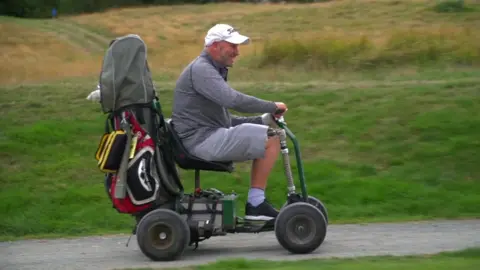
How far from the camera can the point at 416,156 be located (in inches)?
432

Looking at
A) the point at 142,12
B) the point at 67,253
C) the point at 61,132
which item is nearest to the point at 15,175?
the point at 61,132

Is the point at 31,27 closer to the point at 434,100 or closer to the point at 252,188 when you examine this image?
the point at 434,100

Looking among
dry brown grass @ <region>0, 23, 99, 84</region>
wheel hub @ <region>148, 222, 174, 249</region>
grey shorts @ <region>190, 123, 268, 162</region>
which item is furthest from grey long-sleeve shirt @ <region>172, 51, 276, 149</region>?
dry brown grass @ <region>0, 23, 99, 84</region>

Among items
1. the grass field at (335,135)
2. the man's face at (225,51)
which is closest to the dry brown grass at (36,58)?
the grass field at (335,135)

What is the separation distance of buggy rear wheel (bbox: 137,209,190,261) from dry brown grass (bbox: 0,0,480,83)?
10.5 metres

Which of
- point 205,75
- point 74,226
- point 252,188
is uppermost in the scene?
point 205,75

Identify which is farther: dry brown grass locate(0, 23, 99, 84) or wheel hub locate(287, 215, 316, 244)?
dry brown grass locate(0, 23, 99, 84)

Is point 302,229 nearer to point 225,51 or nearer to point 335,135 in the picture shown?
point 225,51

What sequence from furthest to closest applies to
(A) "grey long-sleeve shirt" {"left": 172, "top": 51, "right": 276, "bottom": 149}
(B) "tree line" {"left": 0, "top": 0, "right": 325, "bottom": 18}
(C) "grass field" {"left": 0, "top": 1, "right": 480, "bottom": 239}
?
(B) "tree line" {"left": 0, "top": 0, "right": 325, "bottom": 18}
(C) "grass field" {"left": 0, "top": 1, "right": 480, "bottom": 239}
(A) "grey long-sleeve shirt" {"left": 172, "top": 51, "right": 276, "bottom": 149}

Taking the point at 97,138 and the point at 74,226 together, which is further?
the point at 97,138

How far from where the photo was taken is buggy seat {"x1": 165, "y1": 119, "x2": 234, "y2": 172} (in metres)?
7.64

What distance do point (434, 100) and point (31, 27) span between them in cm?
3500

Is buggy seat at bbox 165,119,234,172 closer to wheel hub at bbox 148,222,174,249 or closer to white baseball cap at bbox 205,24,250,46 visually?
wheel hub at bbox 148,222,174,249

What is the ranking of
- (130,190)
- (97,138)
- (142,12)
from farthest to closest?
(142,12)
(97,138)
(130,190)
